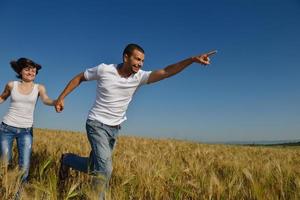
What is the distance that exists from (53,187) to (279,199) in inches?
72.7

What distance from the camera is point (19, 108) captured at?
485 cm

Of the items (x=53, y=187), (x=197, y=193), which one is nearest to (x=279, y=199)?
(x=197, y=193)

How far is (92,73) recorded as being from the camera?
448cm

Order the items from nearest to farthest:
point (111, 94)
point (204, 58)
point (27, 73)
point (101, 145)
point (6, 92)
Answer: point (204, 58)
point (101, 145)
point (111, 94)
point (27, 73)
point (6, 92)

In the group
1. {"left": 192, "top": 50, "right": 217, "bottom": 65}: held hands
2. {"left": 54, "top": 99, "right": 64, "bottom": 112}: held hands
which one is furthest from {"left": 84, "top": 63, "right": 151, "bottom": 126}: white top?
{"left": 192, "top": 50, "right": 217, "bottom": 65}: held hands

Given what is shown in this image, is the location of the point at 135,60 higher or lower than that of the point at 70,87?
higher

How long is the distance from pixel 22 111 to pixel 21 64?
612 millimetres

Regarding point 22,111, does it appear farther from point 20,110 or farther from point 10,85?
point 10,85

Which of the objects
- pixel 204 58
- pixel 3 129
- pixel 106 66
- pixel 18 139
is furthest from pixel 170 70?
pixel 3 129

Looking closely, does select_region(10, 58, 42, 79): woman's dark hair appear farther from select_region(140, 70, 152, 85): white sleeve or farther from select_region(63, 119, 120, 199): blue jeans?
select_region(140, 70, 152, 85): white sleeve

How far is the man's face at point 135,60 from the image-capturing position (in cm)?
423

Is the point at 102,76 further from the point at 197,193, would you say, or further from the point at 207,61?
the point at 197,193

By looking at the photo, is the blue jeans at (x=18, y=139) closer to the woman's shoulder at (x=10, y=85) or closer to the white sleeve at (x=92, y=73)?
the woman's shoulder at (x=10, y=85)

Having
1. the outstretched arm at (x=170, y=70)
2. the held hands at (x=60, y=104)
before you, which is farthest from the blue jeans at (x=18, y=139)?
the outstretched arm at (x=170, y=70)
